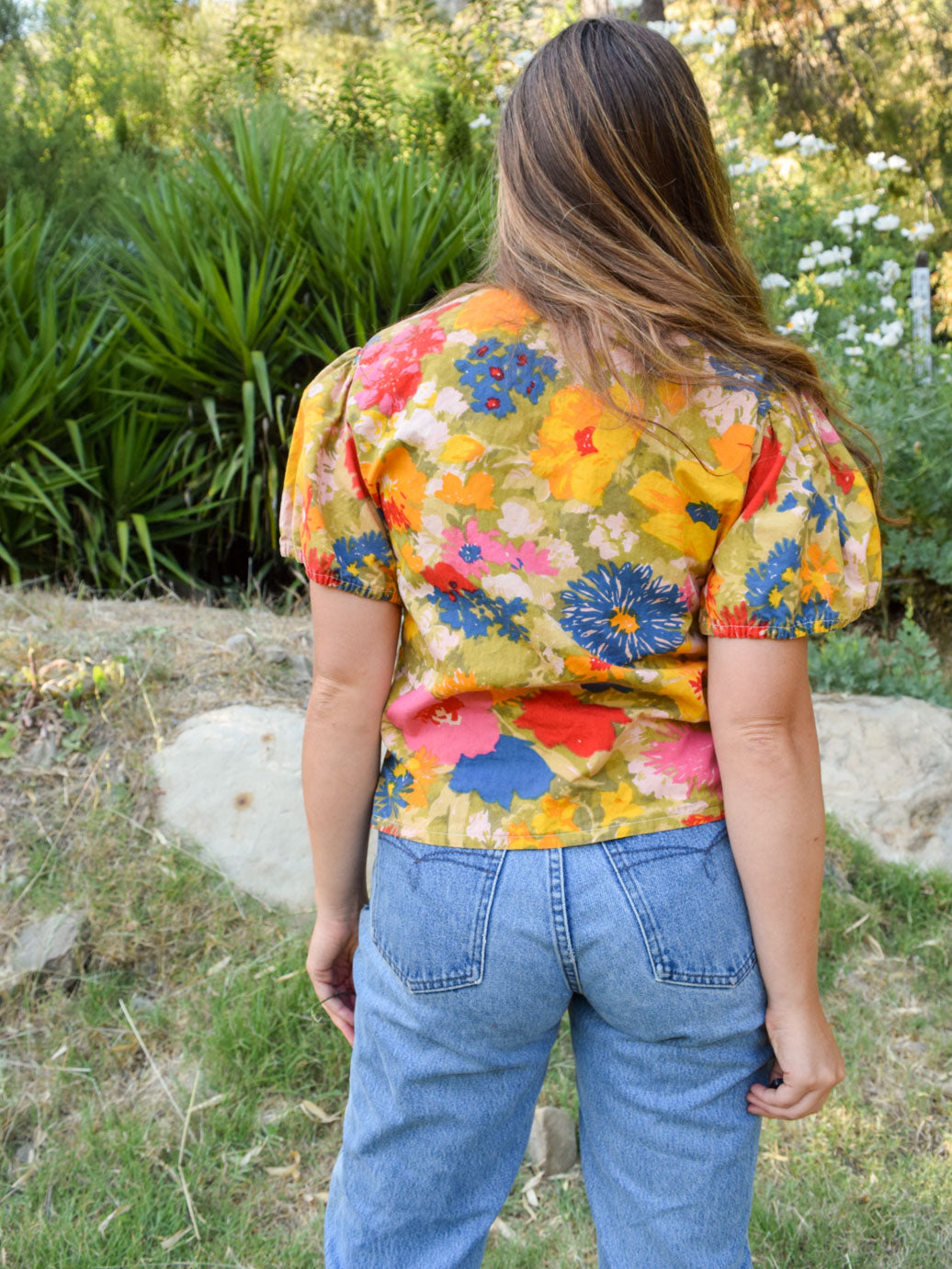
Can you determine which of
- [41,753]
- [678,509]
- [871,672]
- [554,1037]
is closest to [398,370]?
[678,509]

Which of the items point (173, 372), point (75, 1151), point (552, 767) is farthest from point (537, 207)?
point (173, 372)

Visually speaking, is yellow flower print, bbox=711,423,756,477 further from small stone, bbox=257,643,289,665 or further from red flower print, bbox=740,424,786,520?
small stone, bbox=257,643,289,665

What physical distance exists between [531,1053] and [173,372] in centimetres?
414

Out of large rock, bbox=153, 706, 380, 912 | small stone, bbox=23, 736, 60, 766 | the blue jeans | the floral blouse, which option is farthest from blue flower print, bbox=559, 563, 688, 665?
small stone, bbox=23, 736, 60, 766

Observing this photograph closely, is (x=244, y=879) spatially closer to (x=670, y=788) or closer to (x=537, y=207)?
(x=670, y=788)

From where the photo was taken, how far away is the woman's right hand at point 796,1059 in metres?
1.14

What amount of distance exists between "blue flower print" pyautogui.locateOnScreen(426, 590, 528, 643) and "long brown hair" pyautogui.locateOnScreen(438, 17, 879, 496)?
0.78 feet

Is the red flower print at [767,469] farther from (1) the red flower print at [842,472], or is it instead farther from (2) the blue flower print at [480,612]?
(2) the blue flower print at [480,612]

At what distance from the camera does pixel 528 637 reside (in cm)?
110

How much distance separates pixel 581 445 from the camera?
105cm

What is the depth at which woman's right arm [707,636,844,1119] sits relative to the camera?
109cm

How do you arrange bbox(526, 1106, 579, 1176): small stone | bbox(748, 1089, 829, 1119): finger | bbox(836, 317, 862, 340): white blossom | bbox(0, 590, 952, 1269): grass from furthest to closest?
bbox(836, 317, 862, 340): white blossom
bbox(526, 1106, 579, 1176): small stone
bbox(0, 590, 952, 1269): grass
bbox(748, 1089, 829, 1119): finger

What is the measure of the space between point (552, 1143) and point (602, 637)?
162cm

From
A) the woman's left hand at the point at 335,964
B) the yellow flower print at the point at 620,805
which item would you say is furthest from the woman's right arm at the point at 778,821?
the woman's left hand at the point at 335,964
